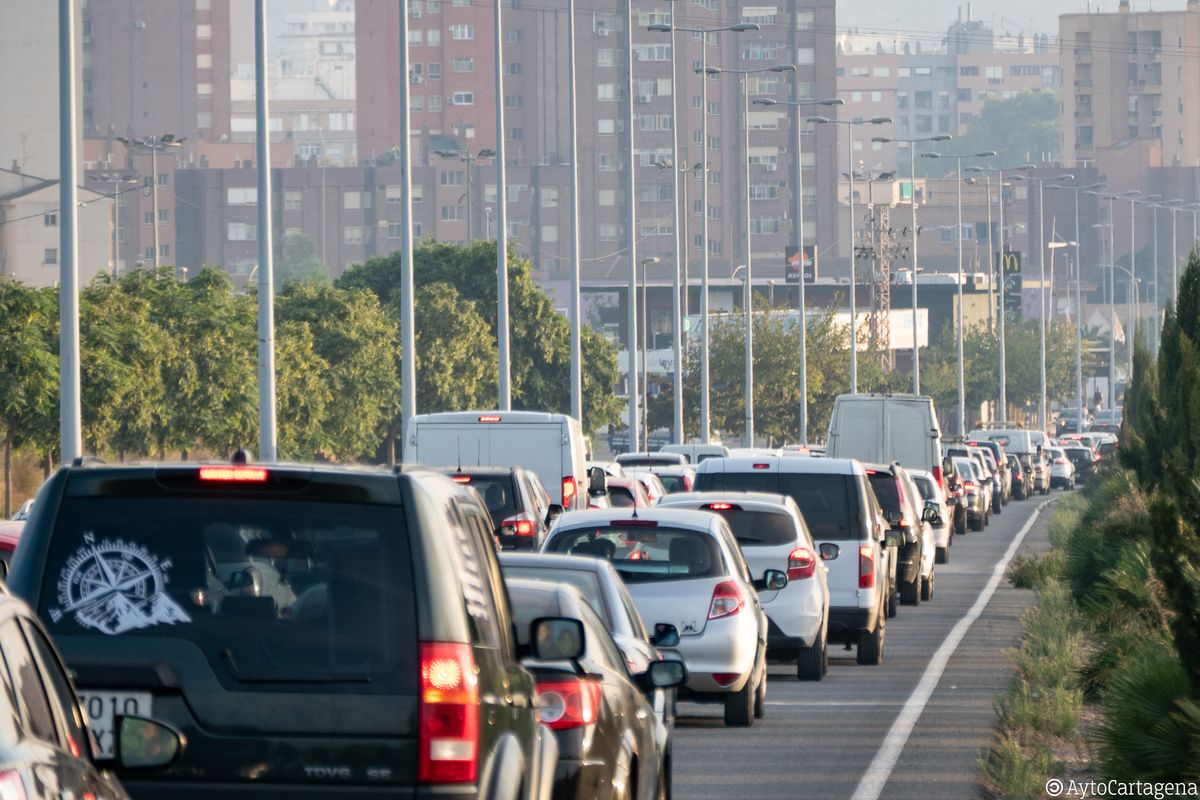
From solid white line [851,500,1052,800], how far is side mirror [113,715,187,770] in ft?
24.4

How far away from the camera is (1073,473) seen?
85938mm

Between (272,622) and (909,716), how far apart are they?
36.1 ft

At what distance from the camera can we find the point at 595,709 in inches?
372

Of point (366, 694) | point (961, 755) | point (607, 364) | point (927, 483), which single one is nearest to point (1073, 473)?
point (607, 364)

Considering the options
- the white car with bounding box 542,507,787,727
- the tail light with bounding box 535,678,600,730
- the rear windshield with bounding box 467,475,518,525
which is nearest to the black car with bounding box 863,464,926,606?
the rear windshield with bounding box 467,475,518,525

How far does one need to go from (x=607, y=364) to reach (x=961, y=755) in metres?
63.6

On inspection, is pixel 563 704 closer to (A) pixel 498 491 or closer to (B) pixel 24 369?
(A) pixel 498 491

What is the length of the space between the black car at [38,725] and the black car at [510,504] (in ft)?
62.3

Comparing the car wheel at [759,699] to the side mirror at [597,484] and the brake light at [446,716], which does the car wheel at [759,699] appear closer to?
the brake light at [446,716]

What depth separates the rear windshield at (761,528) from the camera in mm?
19281

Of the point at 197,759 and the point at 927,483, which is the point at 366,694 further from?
the point at 927,483

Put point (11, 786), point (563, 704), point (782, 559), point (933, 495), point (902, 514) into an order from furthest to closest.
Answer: point (933, 495), point (902, 514), point (782, 559), point (563, 704), point (11, 786)

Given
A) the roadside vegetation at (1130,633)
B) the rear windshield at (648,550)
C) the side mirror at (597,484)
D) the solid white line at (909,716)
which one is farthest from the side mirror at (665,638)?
the side mirror at (597,484)

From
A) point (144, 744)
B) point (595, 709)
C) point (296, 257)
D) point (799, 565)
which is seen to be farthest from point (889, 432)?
point (296, 257)
